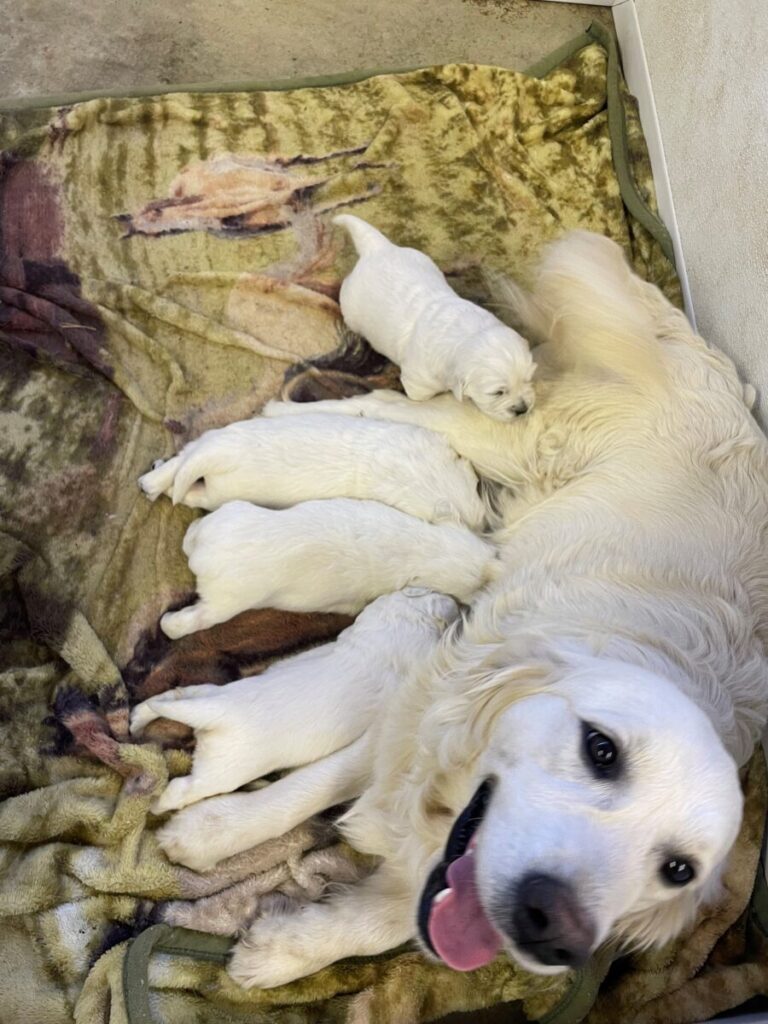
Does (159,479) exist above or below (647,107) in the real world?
below

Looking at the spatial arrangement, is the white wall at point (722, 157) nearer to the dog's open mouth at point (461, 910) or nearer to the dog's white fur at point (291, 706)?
the dog's white fur at point (291, 706)

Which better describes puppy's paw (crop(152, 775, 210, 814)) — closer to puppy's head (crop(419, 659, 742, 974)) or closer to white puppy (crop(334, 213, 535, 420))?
puppy's head (crop(419, 659, 742, 974))

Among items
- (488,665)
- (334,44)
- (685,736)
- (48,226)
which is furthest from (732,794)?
(334,44)

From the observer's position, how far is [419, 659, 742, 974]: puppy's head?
129cm

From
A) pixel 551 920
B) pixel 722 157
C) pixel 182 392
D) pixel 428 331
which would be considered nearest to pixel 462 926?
pixel 551 920

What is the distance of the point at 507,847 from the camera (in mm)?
1319

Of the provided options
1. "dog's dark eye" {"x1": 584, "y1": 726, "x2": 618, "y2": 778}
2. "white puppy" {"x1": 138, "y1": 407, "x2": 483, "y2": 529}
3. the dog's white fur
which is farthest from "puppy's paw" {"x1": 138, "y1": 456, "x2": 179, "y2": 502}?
"dog's dark eye" {"x1": 584, "y1": 726, "x2": 618, "y2": 778}

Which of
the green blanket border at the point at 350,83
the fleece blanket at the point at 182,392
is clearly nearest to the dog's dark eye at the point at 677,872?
the green blanket border at the point at 350,83

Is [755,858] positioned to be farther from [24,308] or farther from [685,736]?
[24,308]

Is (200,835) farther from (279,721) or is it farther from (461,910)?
(461,910)

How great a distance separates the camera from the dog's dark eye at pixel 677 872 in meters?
1.39

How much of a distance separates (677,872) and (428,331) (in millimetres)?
1402

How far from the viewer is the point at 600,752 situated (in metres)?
1.38

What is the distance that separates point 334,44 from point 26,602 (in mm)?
2285
